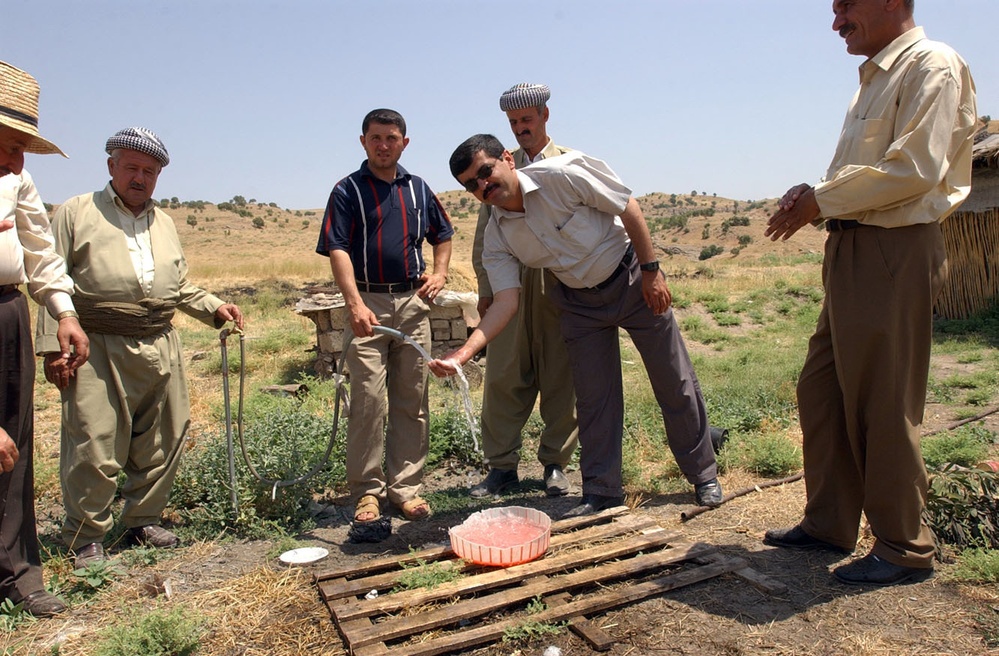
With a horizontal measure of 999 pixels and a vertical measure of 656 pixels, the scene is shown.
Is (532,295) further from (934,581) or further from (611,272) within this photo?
(934,581)

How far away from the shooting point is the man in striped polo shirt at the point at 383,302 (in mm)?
4066

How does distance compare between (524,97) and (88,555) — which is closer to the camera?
(88,555)

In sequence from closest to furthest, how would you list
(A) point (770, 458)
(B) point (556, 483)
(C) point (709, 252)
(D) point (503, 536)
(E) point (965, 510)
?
(E) point (965, 510) < (D) point (503, 536) < (B) point (556, 483) < (A) point (770, 458) < (C) point (709, 252)

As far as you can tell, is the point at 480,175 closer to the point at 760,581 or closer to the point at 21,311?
the point at 21,311

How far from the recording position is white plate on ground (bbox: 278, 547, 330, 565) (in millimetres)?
3723

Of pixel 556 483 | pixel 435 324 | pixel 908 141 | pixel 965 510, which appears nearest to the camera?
pixel 908 141

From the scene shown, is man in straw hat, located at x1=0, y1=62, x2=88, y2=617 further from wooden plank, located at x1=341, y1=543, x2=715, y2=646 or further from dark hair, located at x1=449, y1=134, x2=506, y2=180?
dark hair, located at x1=449, y1=134, x2=506, y2=180

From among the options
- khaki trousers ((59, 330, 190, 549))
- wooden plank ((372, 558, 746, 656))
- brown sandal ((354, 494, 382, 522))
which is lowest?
wooden plank ((372, 558, 746, 656))

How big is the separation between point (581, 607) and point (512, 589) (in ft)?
1.08

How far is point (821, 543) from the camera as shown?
3.56 m

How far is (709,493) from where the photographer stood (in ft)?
13.8

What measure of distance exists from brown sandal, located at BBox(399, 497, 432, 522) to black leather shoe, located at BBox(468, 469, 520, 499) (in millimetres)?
427

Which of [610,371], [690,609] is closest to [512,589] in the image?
[690,609]

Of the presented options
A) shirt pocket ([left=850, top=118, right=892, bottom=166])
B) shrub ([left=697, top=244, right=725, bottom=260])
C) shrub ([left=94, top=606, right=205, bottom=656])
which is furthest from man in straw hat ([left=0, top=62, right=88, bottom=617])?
shrub ([left=697, top=244, right=725, bottom=260])
